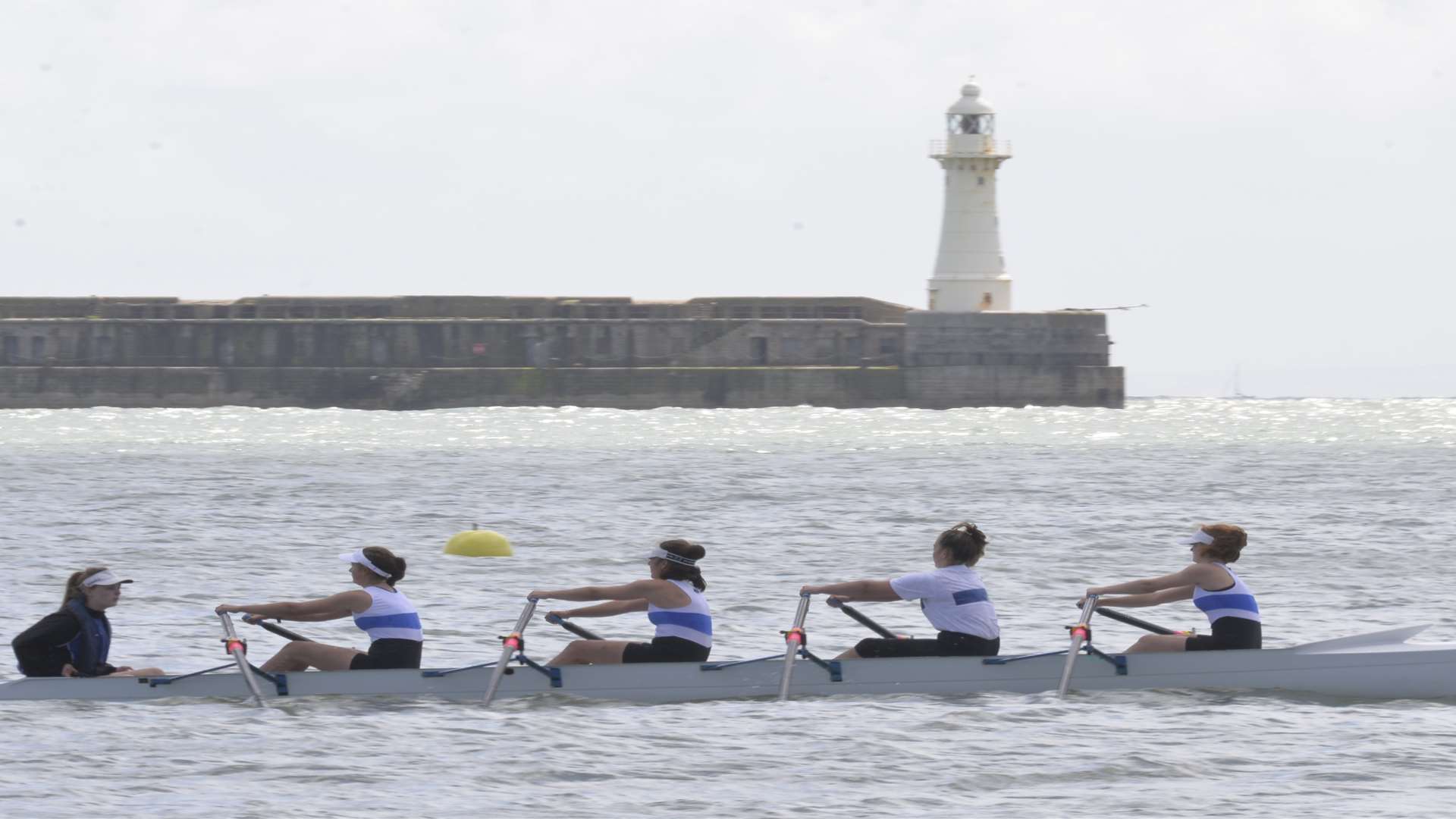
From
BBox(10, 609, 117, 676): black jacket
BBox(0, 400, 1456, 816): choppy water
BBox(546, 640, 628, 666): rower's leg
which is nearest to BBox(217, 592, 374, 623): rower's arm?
BBox(0, 400, 1456, 816): choppy water

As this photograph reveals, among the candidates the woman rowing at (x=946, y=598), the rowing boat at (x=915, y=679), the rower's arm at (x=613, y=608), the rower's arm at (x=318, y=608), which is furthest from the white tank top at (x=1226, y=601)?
the rower's arm at (x=318, y=608)

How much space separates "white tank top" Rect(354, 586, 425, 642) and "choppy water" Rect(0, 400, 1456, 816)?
0.56 m

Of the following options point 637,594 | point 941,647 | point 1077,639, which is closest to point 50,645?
point 637,594

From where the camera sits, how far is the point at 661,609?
48.4 ft

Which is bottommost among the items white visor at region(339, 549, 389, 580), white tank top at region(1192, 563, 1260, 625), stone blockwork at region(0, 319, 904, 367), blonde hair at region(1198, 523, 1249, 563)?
white tank top at region(1192, 563, 1260, 625)

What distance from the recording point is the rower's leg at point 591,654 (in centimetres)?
1502

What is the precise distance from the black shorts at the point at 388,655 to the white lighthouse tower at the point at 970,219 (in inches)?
2593

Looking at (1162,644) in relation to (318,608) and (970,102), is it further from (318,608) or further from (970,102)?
(970,102)

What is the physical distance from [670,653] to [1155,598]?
324cm

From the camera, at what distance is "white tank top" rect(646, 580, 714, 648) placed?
1473 cm

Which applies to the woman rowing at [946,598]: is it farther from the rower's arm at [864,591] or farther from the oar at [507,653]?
the oar at [507,653]

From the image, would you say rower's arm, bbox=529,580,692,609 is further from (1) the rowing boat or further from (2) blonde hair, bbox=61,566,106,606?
(2) blonde hair, bbox=61,566,106,606

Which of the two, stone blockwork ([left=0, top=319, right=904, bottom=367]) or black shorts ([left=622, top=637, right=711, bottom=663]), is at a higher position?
stone blockwork ([left=0, top=319, right=904, bottom=367])

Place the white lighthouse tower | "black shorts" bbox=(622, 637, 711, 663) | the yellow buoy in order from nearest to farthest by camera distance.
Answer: "black shorts" bbox=(622, 637, 711, 663)
the yellow buoy
the white lighthouse tower
